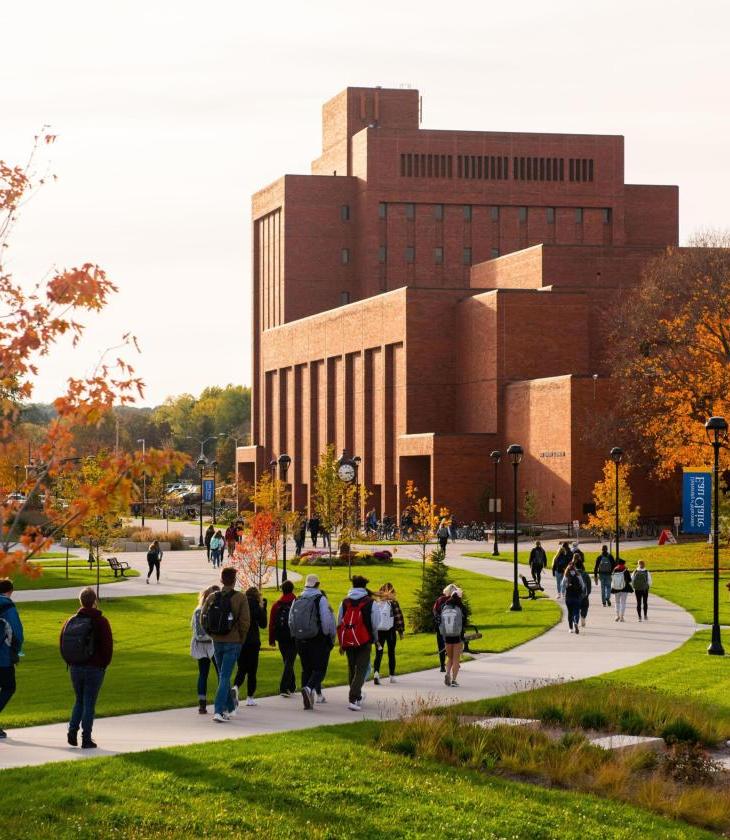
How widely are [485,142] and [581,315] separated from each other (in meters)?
34.4

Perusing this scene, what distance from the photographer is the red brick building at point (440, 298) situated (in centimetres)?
7944

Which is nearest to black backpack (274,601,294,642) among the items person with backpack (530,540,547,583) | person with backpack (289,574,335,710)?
person with backpack (289,574,335,710)

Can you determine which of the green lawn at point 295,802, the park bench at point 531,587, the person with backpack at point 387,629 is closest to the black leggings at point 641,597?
the park bench at point 531,587

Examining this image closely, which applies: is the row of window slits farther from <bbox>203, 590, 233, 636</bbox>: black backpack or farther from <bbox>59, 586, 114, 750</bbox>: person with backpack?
<bbox>59, 586, 114, 750</bbox>: person with backpack

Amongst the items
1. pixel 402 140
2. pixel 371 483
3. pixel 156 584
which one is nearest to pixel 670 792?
pixel 156 584

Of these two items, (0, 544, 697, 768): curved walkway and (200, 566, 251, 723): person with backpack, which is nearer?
(0, 544, 697, 768): curved walkway

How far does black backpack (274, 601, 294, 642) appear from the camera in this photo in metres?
18.8

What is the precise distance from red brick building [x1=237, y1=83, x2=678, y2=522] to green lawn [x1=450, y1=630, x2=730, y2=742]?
166 feet

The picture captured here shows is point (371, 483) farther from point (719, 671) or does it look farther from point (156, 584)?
point (719, 671)

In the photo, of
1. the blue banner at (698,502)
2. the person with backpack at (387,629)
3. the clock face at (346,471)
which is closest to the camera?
the person with backpack at (387,629)

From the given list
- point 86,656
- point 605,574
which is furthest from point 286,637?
point 605,574

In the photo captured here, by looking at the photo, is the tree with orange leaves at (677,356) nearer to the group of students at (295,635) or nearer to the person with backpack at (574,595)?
the person with backpack at (574,595)

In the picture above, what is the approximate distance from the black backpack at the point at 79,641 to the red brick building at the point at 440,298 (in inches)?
2281

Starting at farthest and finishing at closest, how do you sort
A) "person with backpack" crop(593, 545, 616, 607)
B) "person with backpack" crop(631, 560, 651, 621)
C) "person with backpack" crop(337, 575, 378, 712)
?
"person with backpack" crop(593, 545, 616, 607), "person with backpack" crop(631, 560, 651, 621), "person with backpack" crop(337, 575, 378, 712)
